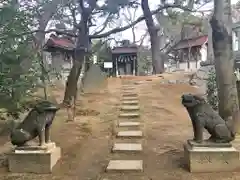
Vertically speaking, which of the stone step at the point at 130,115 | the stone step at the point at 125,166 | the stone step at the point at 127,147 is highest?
the stone step at the point at 130,115

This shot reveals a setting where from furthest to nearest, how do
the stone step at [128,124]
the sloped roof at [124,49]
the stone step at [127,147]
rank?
the sloped roof at [124,49]
the stone step at [128,124]
the stone step at [127,147]

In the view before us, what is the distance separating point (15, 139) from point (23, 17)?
261cm

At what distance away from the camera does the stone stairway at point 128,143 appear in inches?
159

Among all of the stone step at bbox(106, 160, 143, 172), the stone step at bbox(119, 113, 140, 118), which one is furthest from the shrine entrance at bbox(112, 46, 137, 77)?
the stone step at bbox(106, 160, 143, 172)

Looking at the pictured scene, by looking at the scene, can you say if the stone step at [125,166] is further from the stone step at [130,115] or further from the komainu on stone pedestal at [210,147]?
the stone step at [130,115]

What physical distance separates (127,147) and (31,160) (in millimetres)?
1539

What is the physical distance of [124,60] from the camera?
24.2 meters

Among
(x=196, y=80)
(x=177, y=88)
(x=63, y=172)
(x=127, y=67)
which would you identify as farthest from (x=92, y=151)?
(x=127, y=67)

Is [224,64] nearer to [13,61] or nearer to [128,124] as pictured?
[128,124]

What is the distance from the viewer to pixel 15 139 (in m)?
3.97

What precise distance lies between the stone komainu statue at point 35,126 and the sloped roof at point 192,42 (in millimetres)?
20949

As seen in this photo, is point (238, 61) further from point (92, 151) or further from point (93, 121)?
point (92, 151)

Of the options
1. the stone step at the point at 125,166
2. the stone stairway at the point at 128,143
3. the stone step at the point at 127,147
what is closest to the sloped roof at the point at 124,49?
the stone stairway at the point at 128,143

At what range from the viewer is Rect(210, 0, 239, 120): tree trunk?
5.14 m
